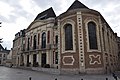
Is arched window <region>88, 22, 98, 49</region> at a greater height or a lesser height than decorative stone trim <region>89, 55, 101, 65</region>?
greater

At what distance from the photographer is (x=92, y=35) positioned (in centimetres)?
1903

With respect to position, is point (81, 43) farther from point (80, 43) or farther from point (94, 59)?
point (94, 59)

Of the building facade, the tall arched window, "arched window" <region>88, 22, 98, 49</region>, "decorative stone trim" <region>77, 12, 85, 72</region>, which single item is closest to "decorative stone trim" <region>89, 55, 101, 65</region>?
the building facade

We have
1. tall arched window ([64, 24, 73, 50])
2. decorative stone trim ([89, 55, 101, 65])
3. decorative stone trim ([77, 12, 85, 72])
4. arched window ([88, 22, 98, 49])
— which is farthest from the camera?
tall arched window ([64, 24, 73, 50])

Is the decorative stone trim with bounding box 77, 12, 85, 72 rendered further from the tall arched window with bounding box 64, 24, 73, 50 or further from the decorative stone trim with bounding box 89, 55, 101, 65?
the tall arched window with bounding box 64, 24, 73, 50

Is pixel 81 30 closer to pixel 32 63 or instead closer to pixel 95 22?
pixel 95 22

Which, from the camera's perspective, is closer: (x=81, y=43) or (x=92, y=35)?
(x=81, y=43)

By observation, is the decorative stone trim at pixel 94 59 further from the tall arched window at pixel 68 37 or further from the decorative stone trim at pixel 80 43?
the tall arched window at pixel 68 37

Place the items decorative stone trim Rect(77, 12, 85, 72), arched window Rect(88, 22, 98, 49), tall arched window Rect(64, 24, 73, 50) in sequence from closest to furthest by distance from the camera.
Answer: decorative stone trim Rect(77, 12, 85, 72)
arched window Rect(88, 22, 98, 49)
tall arched window Rect(64, 24, 73, 50)

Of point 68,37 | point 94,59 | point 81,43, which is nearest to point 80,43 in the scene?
point 81,43

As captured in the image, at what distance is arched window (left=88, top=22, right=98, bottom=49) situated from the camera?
18.6 meters

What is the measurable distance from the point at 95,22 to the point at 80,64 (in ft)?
22.5

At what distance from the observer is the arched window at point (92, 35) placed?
18564 mm

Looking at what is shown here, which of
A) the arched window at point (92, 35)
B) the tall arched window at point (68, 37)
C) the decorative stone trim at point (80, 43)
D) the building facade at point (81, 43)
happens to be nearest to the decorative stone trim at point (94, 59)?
the building facade at point (81, 43)
